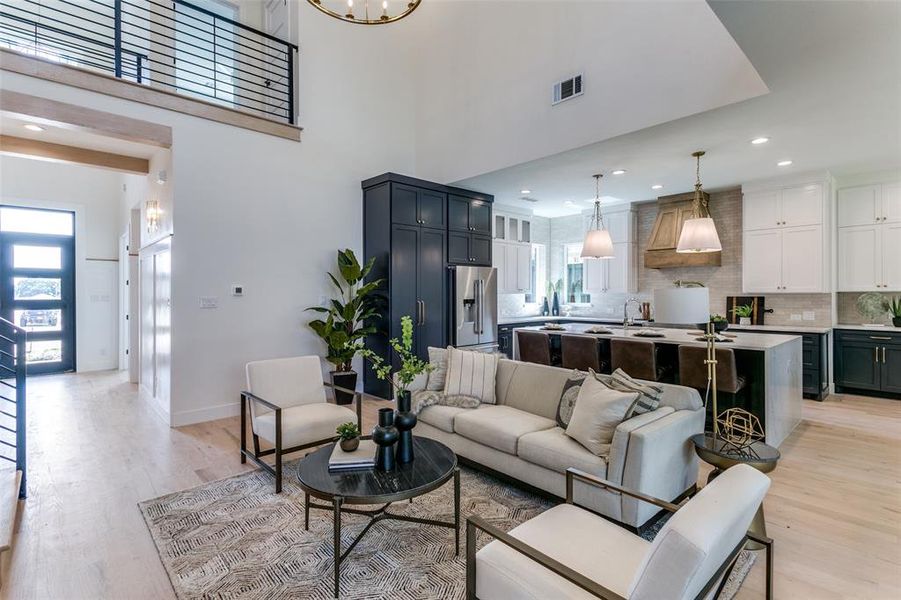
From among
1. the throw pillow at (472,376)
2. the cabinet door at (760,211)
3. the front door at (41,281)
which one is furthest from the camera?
the front door at (41,281)

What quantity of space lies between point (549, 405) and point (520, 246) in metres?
5.08

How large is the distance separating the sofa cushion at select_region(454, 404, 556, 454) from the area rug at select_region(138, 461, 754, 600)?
0.34 metres

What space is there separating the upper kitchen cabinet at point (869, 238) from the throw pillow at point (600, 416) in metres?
5.42

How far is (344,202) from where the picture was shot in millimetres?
5781

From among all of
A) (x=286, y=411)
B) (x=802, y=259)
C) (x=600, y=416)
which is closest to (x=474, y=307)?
(x=286, y=411)

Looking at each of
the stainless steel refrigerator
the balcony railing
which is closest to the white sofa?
the stainless steel refrigerator

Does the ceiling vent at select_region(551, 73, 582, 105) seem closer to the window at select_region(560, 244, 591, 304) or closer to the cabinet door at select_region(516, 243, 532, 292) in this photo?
the cabinet door at select_region(516, 243, 532, 292)

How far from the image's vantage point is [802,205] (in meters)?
5.66

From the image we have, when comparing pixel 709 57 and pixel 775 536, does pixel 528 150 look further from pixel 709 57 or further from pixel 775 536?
pixel 775 536

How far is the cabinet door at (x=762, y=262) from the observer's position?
5.89m

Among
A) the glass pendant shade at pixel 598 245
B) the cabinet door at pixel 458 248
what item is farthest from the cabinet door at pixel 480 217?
the glass pendant shade at pixel 598 245

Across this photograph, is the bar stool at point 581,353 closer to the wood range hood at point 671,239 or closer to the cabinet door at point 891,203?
the wood range hood at point 671,239

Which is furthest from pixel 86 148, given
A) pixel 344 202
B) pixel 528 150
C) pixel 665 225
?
pixel 665 225

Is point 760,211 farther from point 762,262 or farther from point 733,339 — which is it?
point 733,339
